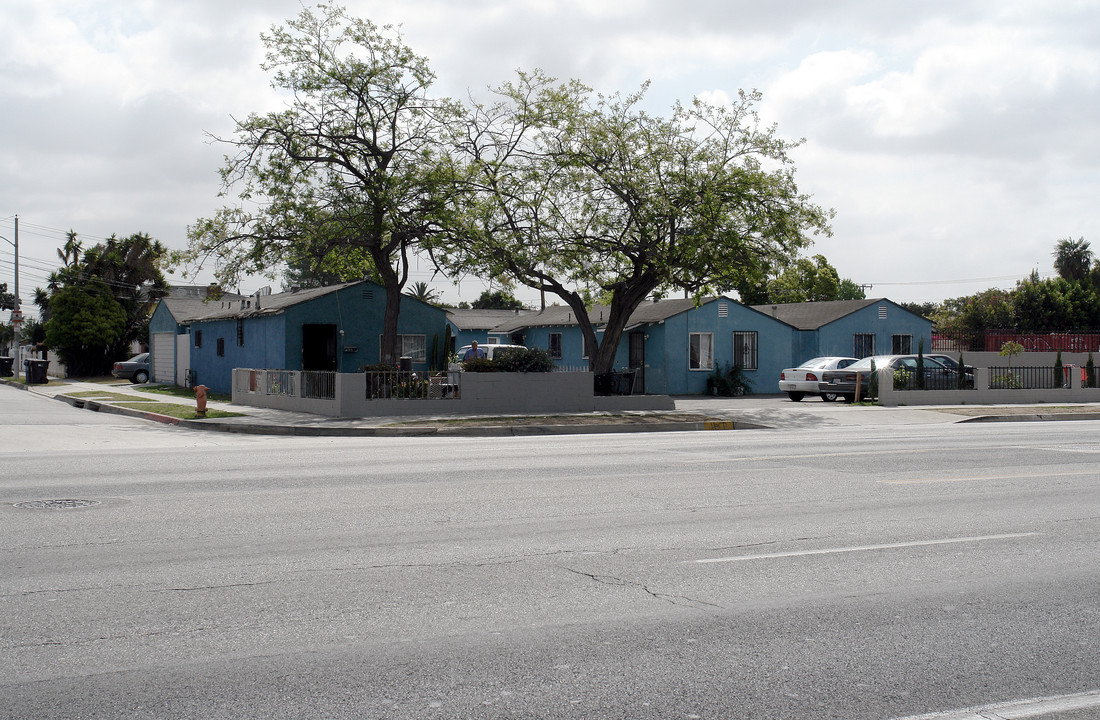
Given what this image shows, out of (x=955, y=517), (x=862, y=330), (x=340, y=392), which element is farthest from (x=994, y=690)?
(x=862, y=330)

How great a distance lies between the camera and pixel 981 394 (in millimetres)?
29562

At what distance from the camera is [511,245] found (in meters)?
26.2

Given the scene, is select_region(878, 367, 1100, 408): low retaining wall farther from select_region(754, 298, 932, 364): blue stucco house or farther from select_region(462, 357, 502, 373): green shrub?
select_region(462, 357, 502, 373): green shrub

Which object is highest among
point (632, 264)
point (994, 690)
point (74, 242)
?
point (74, 242)

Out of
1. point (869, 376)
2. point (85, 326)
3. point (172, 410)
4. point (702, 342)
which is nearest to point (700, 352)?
point (702, 342)

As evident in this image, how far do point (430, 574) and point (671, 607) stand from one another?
5.71 ft

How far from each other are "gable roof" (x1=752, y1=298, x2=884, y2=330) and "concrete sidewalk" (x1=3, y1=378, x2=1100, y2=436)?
999 centimetres

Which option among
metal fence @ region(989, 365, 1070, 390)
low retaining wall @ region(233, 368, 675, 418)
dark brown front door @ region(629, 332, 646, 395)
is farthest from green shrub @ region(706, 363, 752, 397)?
low retaining wall @ region(233, 368, 675, 418)

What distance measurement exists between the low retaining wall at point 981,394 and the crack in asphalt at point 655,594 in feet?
76.5

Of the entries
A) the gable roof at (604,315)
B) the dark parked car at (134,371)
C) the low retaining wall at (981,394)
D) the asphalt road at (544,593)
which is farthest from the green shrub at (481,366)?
the dark parked car at (134,371)

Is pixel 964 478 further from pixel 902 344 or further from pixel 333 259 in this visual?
pixel 902 344

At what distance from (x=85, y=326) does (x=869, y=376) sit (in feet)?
131

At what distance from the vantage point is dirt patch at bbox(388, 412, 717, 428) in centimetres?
2062

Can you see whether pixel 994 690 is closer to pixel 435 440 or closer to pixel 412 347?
pixel 435 440
